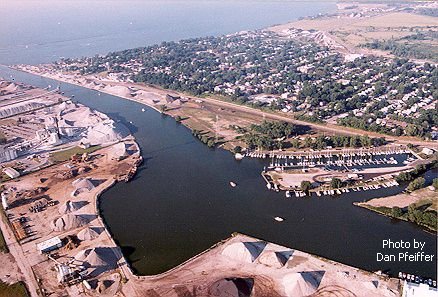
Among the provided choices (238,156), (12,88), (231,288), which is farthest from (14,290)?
(12,88)

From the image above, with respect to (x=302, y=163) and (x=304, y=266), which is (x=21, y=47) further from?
(x=304, y=266)

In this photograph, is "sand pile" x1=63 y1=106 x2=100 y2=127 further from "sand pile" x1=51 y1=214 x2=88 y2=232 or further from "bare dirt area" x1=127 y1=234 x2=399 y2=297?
"bare dirt area" x1=127 y1=234 x2=399 y2=297

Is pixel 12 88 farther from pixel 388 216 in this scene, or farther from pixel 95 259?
pixel 388 216

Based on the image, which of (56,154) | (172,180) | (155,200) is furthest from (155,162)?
(56,154)

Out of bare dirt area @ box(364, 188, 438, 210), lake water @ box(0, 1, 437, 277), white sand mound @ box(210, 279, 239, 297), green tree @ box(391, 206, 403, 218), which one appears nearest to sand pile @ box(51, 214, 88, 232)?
lake water @ box(0, 1, 437, 277)

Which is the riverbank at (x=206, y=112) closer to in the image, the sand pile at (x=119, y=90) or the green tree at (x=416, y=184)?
the sand pile at (x=119, y=90)

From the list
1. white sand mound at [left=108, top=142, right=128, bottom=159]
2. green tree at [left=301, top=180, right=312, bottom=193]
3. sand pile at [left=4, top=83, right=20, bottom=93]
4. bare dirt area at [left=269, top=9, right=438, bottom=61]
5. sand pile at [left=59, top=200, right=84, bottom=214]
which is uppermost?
bare dirt area at [left=269, top=9, right=438, bottom=61]

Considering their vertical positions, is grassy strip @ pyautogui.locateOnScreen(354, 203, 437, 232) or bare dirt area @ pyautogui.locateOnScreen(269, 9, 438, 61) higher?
bare dirt area @ pyautogui.locateOnScreen(269, 9, 438, 61)
